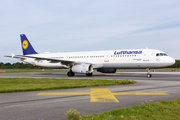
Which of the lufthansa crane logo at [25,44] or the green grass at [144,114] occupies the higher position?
the lufthansa crane logo at [25,44]

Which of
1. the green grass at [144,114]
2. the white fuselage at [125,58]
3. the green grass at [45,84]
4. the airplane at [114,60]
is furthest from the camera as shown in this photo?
the airplane at [114,60]

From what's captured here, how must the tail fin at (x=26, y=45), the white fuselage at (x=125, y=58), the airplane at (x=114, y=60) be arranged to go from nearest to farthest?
the white fuselage at (x=125, y=58) < the airplane at (x=114, y=60) < the tail fin at (x=26, y=45)

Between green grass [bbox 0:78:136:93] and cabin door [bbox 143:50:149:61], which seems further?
cabin door [bbox 143:50:149:61]

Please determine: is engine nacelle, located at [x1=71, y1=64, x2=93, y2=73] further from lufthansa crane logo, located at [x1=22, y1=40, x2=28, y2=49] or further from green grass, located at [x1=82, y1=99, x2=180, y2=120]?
green grass, located at [x1=82, y1=99, x2=180, y2=120]

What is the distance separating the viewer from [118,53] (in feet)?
88.0

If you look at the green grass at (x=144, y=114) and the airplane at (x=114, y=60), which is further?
the airplane at (x=114, y=60)

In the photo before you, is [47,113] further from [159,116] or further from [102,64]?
[102,64]

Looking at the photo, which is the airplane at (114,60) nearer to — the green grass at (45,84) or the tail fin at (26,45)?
the tail fin at (26,45)

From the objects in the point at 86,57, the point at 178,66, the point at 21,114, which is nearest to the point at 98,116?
the point at 21,114

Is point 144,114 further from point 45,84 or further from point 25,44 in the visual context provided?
point 25,44

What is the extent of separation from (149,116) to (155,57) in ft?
67.5

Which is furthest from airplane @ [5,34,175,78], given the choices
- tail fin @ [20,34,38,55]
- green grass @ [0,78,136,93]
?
green grass @ [0,78,136,93]

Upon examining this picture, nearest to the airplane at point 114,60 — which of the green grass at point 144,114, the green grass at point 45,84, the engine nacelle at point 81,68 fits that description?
the engine nacelle at point 81,68

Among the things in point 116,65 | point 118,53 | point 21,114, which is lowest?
point 21,114
